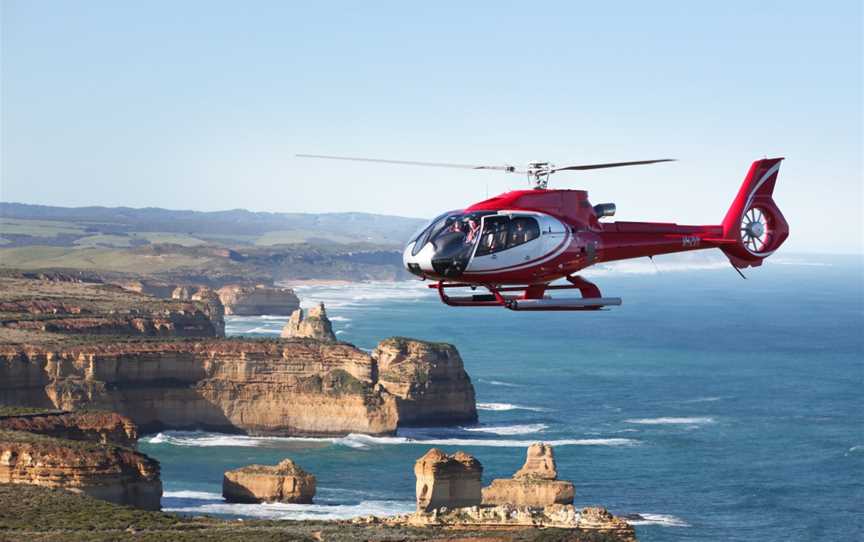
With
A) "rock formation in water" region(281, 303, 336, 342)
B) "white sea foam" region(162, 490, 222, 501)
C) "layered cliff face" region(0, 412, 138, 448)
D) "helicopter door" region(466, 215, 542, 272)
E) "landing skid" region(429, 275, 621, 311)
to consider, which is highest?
"helicopter door" region(466, 215, 542, 272)

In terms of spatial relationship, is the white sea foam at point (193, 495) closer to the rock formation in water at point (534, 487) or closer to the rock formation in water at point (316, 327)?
the rock formation in water at point (534, 487)

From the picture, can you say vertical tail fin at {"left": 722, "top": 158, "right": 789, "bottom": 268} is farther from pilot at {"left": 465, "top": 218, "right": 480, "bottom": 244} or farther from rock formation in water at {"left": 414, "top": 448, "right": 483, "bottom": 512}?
rock formation in water at {"left": 414, "top": 448, "right": 483, "bottom": 512}

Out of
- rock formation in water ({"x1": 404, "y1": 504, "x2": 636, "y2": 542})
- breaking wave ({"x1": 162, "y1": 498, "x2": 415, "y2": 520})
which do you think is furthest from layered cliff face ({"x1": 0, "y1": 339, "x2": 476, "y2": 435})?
rock formation in water ({"x1": 404, "y1": 504, "x2": 636, "y2": 542})

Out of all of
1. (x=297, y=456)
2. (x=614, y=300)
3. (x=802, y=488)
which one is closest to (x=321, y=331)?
(x=297, y=456)

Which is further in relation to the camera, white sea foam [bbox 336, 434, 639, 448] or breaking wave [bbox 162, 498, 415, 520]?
white sea foam [bbox 336, 434, 639, 448]

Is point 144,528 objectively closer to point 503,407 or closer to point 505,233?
point 505,233

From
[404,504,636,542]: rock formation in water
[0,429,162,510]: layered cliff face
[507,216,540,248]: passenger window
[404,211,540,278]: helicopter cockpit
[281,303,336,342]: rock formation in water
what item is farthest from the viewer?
[281,303,336,342]: rock formation in water
